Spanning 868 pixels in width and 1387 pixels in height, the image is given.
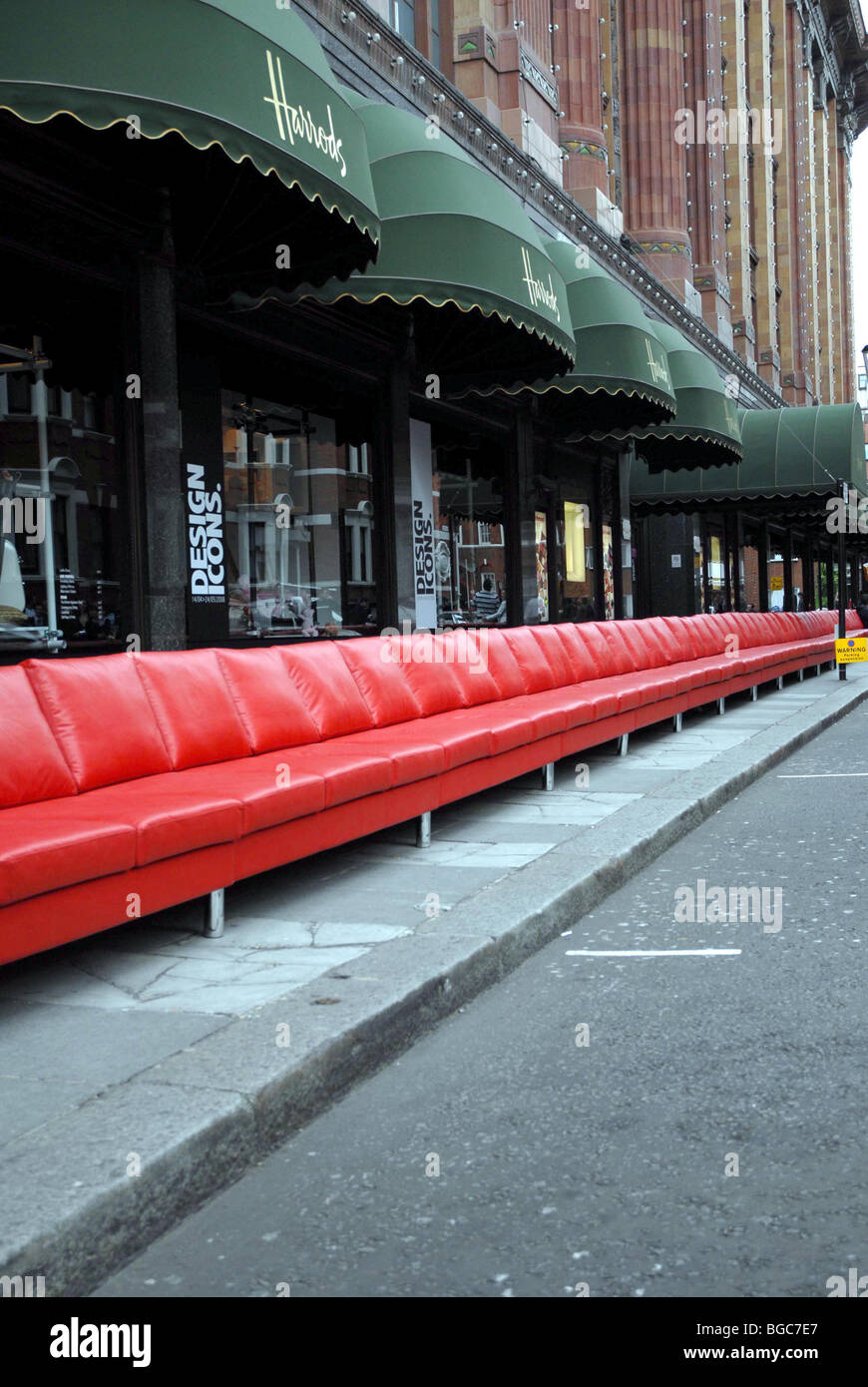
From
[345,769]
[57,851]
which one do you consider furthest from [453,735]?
[57,851]

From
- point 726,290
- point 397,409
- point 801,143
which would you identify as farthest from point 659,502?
point 801,143

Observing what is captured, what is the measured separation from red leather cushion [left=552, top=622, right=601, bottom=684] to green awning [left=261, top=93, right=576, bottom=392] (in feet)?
8.61

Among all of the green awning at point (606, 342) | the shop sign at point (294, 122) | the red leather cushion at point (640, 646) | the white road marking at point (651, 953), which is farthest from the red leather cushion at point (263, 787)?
the green awning at point (606, 342)

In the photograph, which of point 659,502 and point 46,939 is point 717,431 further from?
point 46,939

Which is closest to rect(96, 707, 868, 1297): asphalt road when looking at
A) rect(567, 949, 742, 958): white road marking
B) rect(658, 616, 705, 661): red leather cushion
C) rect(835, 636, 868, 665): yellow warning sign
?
rect(567, 949, 742, 958): white road marking

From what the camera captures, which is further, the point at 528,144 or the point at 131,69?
the point at 528,144

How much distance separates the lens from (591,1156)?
3.30 metres

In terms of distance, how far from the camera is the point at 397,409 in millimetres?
14445

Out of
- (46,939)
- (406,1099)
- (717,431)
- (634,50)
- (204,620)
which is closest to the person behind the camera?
(406,1099)

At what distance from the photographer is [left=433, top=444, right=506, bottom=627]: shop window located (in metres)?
16.6

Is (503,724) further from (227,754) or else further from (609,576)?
(609,576)

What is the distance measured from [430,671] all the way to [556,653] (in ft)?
9.31
